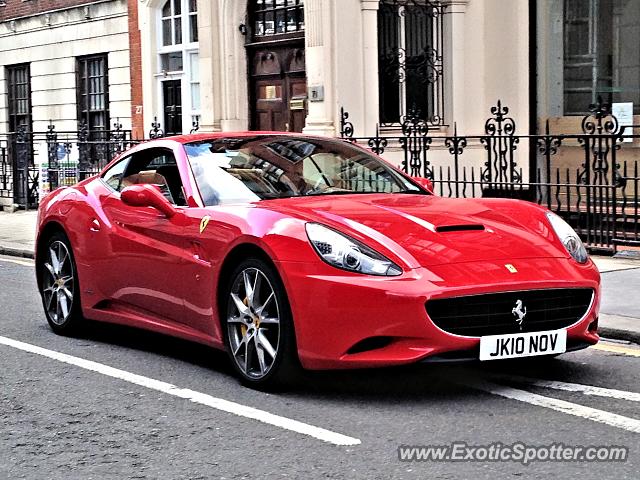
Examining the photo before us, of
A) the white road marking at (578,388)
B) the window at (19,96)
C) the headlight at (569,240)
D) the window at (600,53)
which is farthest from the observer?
the window at (19,96)

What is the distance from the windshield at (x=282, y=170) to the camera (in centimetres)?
734

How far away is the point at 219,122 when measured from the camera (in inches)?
793

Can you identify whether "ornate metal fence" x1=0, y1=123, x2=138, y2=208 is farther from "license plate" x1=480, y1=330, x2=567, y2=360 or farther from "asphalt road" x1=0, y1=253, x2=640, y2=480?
"license plate" x1=480, y1=330, x2=567, y2=360

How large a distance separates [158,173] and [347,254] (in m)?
2.18

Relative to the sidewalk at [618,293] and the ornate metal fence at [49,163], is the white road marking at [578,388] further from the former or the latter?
the ornate metal fence at [49,163]

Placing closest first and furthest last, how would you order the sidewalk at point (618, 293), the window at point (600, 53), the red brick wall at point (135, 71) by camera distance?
the sidewalk at point (618, 293) < the window at point (600, 53) < the red brick wall at point (135, 71)

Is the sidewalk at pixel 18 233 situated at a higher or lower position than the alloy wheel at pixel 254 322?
lower

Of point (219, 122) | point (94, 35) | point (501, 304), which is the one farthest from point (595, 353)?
point (94, 35)

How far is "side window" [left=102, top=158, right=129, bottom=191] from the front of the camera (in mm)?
8477

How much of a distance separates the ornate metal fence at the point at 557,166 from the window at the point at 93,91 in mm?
11362

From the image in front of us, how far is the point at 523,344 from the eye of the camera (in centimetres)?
622

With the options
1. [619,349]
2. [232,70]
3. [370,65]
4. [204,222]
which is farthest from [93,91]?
[619,349]

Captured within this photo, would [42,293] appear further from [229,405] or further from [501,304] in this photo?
[501,304]

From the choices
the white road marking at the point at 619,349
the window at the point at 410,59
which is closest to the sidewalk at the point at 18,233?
the window at the point at 410,59
